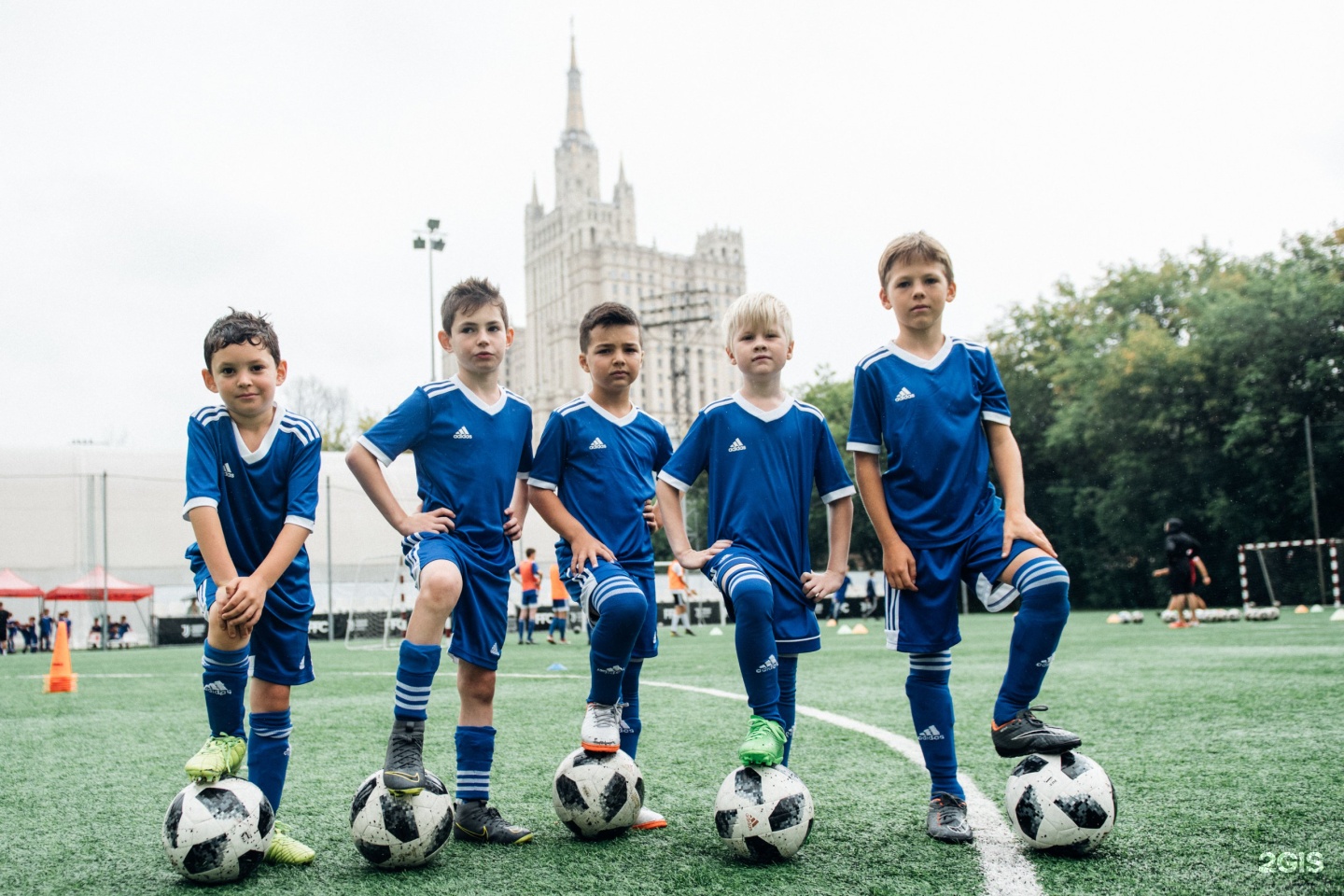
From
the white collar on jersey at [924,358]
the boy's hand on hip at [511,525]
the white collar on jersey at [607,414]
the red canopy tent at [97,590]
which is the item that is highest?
the white collar on jersey at [924,358]

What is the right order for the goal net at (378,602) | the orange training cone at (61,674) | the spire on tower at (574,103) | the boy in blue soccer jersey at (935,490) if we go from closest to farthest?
the boy in blue soccer jersey at (935,490) → the orange training cone at (61,674) → the goal net at (378,602) → the spire on tower at (574,103)

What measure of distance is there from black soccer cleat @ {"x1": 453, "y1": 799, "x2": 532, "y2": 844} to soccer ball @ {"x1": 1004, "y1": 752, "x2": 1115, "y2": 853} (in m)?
1.74

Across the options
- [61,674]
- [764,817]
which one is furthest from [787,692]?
[61,674]

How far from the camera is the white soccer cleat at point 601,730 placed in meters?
4.04

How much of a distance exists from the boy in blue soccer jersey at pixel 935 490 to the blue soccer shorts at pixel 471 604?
1.48 meters

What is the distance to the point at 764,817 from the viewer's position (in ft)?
11.5

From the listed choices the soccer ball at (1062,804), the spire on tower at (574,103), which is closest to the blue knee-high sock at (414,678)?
the soccer ball at (1062,804)

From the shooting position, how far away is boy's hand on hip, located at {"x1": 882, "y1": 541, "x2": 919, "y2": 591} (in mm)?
3957

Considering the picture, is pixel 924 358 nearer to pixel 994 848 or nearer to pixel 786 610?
pixel 786 610

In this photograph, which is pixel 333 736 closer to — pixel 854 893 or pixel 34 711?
pixel 34 711

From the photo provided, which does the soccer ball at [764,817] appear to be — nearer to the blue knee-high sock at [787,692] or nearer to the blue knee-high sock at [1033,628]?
the blue knee-high sock at [787,692]

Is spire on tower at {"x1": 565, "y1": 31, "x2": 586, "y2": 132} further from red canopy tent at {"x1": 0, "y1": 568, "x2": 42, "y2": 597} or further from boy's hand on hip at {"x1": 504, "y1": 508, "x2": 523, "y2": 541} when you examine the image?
boy's hand on hip at {"x1": 504, "y1": 508, "x2": 523, "y2": 541}

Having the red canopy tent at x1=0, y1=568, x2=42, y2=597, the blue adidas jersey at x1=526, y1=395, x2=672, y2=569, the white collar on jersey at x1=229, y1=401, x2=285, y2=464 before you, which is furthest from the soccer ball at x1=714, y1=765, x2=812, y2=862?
the red canopy tent at x1=0, y1=568, x2=42, y2=597

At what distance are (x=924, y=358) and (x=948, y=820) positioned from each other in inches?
67.6
